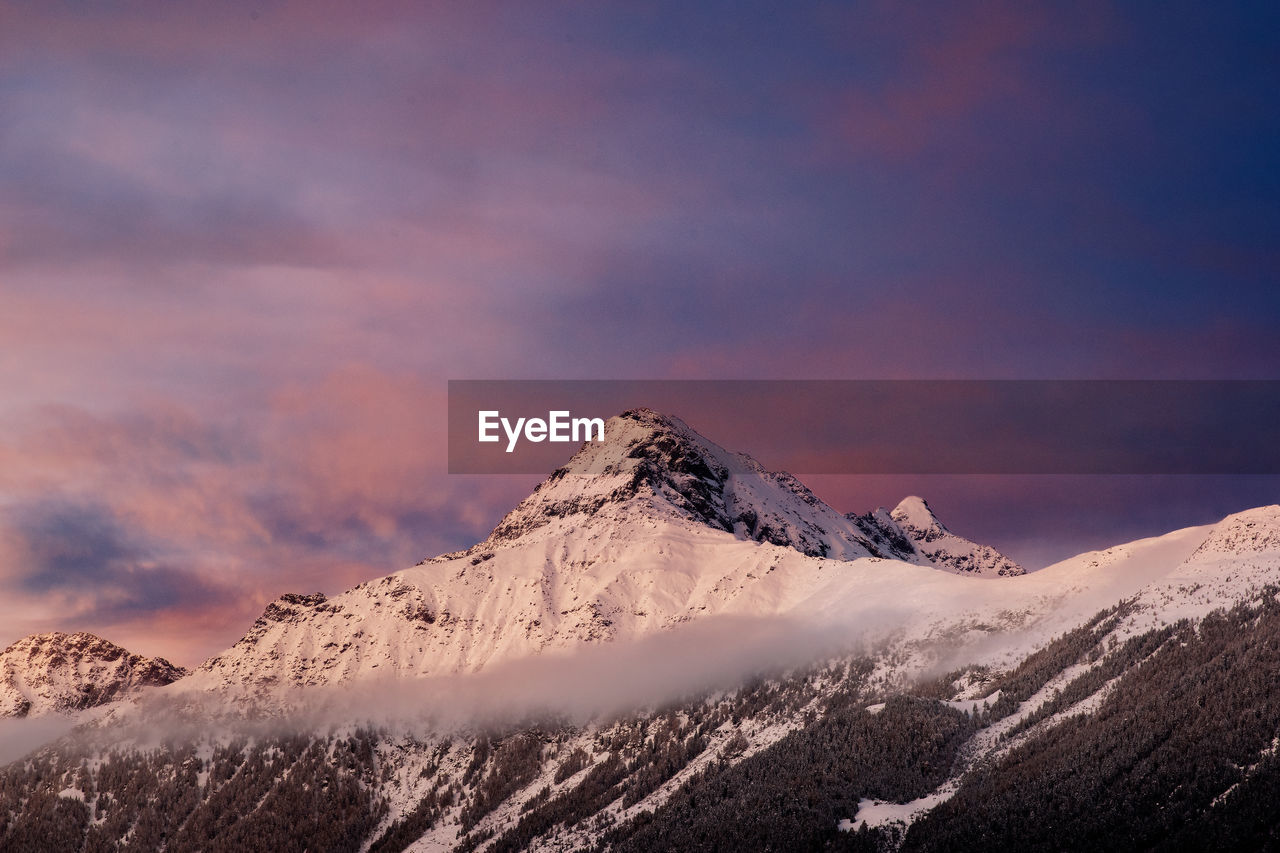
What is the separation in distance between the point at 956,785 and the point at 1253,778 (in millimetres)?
47680

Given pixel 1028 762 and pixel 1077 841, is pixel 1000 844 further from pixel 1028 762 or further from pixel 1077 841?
pixel 1028 762

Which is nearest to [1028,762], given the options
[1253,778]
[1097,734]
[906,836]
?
[1097,734]

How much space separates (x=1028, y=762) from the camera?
193 meters

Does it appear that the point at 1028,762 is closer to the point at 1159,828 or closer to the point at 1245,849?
the point at 1159,828

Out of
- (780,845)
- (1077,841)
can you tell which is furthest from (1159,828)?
(780,845)

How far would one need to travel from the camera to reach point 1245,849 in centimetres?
15088

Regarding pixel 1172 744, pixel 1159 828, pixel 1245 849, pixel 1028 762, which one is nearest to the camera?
pixel 1245 849

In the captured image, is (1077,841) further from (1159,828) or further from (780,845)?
(780,845)

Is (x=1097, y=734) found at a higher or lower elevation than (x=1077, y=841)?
higher

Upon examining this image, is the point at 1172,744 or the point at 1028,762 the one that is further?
the point at 1028,762

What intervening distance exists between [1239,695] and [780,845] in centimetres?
7353

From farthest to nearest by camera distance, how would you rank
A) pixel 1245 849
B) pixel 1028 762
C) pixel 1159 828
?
pixel 1028 762, pixel 1159 828, pixel 1245 849

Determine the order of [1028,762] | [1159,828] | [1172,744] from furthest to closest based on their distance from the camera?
1. [1028,762]
2. [1172,744]
3. [1159,828]

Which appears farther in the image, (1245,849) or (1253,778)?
(1253,778)
